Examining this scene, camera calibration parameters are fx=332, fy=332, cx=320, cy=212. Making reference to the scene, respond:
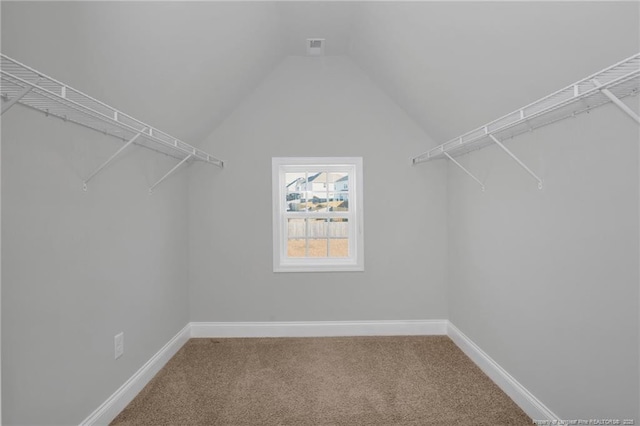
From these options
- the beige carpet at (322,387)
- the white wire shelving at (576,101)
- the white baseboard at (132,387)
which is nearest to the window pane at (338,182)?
the white wire shelving at (576,101)

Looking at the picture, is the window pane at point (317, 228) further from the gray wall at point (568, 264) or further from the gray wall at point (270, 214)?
the gray wall at point (568, 264)

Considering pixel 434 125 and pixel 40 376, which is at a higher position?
pixel 434 125

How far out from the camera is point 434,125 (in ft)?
9.91

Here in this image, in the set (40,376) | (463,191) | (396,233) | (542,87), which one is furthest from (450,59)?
(40,376)

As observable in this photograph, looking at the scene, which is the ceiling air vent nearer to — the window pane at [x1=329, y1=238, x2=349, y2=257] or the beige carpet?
the window pane at [x1=329, y1=238, x2=349, y2=257]

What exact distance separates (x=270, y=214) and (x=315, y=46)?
1654 millimetres

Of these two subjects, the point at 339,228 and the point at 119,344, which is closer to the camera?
the point at 119,344

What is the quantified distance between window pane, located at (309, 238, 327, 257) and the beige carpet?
88 centimetres

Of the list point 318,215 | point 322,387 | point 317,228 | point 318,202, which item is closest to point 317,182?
point 318,202

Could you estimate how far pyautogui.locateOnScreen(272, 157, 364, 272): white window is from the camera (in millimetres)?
3467

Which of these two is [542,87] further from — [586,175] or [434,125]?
[434,125]

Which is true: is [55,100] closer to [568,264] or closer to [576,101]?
[576,101]

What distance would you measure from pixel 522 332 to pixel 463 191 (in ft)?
4.20

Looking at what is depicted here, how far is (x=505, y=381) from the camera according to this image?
2.28 meters
